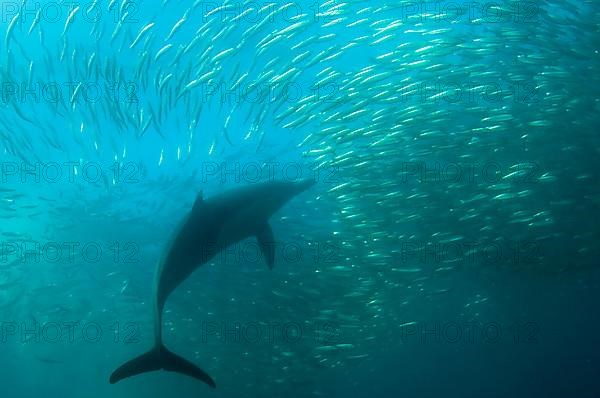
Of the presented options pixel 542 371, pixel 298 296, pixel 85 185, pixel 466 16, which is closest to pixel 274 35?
pixel 466 16

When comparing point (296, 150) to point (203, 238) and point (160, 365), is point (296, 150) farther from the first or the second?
point (160, 365)

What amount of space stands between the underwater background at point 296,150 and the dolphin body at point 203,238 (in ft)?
8.86

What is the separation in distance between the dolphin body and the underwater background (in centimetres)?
270

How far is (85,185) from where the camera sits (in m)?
12.5

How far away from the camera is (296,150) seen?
10703mm

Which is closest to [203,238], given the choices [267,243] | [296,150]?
[267,243]

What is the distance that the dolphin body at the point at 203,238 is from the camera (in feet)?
17.4

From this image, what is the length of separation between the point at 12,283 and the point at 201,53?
1630 centimetres

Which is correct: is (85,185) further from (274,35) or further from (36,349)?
(36,349)

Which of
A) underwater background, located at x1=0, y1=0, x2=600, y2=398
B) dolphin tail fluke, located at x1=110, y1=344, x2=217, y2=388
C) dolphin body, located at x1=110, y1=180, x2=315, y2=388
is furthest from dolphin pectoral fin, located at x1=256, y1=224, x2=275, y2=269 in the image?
underwater background, located at x1=0, y1=0, x2=600, y2=398

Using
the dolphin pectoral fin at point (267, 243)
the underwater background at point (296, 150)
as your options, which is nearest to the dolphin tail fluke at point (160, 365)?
the dolphin pectoral fin at point (267, 243)

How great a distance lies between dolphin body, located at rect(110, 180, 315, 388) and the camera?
17.4ft

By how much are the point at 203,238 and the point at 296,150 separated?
5420 millimetres

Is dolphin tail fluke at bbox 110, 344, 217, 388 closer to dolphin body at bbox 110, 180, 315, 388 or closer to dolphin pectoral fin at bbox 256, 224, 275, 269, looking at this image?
dolphin body at bbox 110, 180, 315, 388
